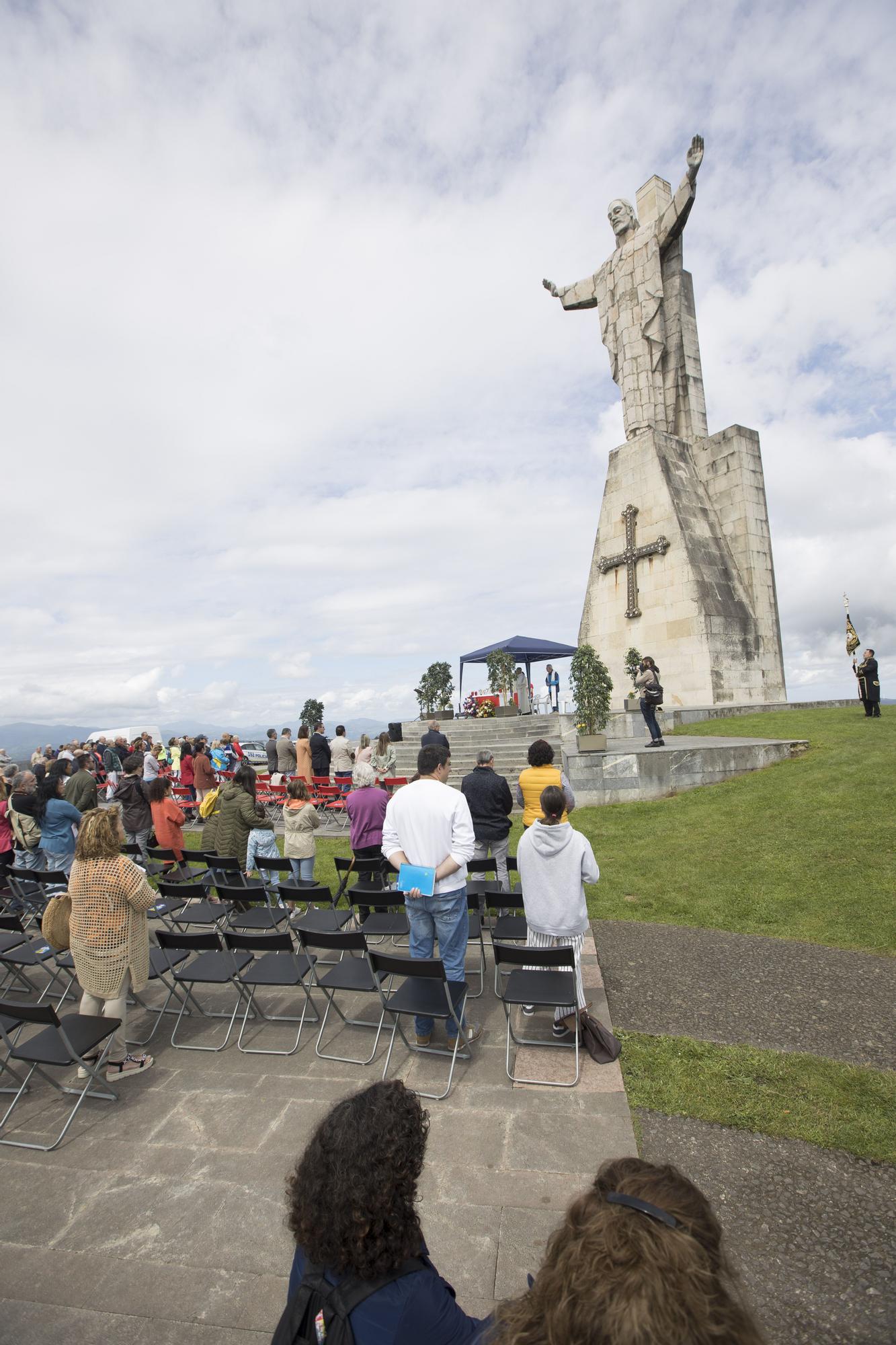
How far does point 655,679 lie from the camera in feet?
40.3

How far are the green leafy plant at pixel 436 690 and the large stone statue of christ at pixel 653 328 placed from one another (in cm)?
981

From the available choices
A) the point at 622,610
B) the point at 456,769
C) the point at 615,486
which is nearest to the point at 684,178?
the point at 615,486

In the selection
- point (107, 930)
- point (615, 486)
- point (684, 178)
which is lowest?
point (107, 930)

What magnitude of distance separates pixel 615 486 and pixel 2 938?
61.1 ft

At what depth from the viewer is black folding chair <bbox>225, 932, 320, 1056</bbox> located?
462 cm

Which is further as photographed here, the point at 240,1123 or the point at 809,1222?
the point at 240,1123

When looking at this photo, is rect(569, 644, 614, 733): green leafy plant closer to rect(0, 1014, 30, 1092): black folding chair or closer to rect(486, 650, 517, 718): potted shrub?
rect(486, 650, 517, 718): potted shrub

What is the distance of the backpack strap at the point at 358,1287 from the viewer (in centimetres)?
143

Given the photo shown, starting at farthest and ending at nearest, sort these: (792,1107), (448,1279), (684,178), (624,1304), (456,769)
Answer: (684,178), (456,769), (792,1107), (448,1279), (624,1304)

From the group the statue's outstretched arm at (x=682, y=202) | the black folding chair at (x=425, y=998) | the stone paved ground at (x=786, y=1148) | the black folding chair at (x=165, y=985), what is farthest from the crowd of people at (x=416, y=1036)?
the statue's outstretched arm at (x=682, y=202)

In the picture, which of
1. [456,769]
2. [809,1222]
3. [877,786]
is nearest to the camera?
[809,1222]

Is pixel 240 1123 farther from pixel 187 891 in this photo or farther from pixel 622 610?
pixel 622 610

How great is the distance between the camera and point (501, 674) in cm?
2200

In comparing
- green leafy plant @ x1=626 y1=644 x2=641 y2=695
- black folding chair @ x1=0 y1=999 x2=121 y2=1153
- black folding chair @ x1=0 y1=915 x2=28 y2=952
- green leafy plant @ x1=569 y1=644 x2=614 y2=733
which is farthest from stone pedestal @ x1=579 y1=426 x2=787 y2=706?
black folding chair @ x1=0 y1=999 x2=121 y2=1153
